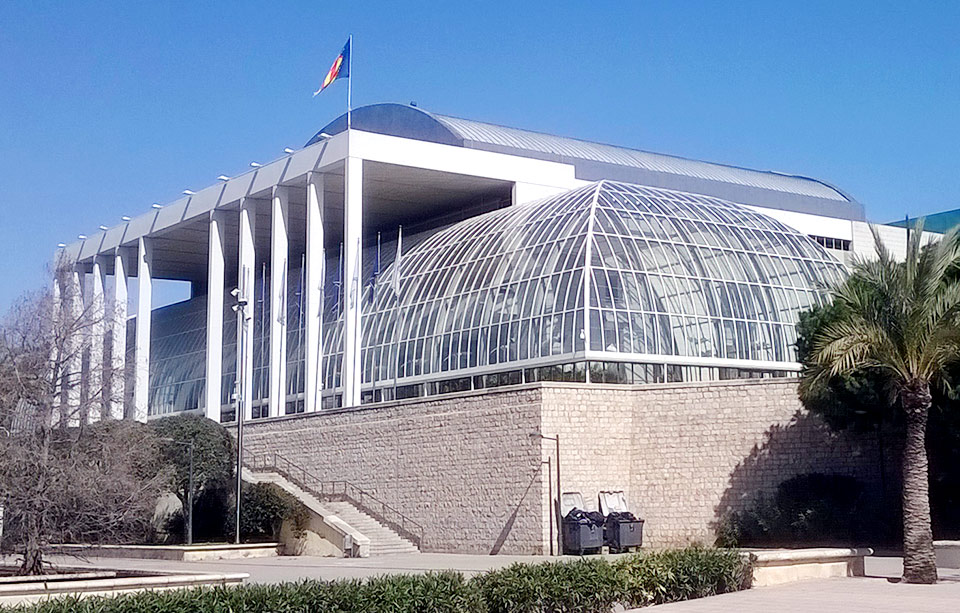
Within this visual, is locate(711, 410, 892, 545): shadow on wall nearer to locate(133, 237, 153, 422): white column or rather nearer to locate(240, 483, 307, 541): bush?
locate(240, 483, 307, 541): bush

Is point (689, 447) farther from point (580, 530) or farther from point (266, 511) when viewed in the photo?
point (266, 511)

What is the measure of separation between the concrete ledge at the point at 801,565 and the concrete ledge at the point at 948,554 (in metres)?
2.62

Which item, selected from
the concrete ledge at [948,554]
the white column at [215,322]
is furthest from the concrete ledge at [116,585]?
the white column at [215,322]

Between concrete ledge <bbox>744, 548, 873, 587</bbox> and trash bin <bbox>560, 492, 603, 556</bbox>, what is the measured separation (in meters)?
9.98

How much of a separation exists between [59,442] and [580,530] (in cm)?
1418

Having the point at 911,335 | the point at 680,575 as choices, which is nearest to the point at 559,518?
the point at 911,335

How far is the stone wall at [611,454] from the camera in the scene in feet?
108

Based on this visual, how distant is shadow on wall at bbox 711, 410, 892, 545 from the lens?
31703mm

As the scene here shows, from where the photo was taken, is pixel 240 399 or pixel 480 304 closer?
pixel 240 399

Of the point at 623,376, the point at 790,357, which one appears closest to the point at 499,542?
the point at 623,376

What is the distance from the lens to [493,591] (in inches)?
661

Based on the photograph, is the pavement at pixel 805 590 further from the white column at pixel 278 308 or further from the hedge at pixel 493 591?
the white column at pixel 278 308

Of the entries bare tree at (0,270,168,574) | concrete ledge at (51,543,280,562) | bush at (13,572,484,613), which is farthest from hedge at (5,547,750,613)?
concrete ledge at (51,543,280,562)

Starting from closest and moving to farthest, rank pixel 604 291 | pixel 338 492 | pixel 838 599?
pixel 838 599, pixel 604 291, pixel 338 492
